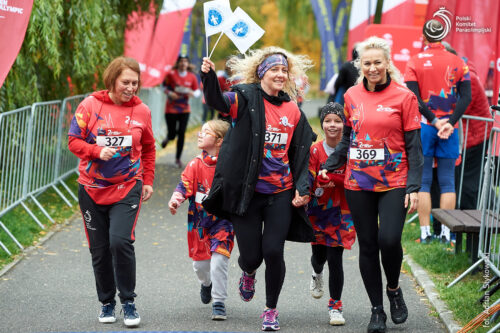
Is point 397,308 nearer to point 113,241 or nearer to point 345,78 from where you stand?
point 113,241

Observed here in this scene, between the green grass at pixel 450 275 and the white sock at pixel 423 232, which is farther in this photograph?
Result: the white sock at pixel 423 232

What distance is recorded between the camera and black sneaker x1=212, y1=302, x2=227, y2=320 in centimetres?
637

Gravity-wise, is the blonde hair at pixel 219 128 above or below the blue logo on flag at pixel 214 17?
below

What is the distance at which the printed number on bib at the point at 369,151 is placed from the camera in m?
5.88

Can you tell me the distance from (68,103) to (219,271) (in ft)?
20.6

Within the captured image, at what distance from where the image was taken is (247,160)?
5.95m

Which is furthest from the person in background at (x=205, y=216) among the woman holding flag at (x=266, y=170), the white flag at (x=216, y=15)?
the white flag at (x=216, y=15)

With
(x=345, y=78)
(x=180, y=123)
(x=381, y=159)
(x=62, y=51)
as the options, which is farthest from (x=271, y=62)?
(x=180, y=123)

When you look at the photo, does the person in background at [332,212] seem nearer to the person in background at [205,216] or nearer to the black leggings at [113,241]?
the person in background at [205,216]

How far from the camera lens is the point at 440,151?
8.89 metres

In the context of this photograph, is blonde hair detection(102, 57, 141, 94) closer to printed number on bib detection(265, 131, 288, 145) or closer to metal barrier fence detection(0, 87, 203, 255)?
printed number on bib detection(265, 131, 288, 145)

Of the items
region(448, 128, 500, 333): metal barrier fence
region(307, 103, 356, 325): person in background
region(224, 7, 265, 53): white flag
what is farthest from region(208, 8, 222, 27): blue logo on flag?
region(448, 128, 500, 333): metal barrier fence

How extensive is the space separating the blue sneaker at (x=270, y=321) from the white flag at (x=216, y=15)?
2.00 meters

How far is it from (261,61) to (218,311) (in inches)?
73.4
